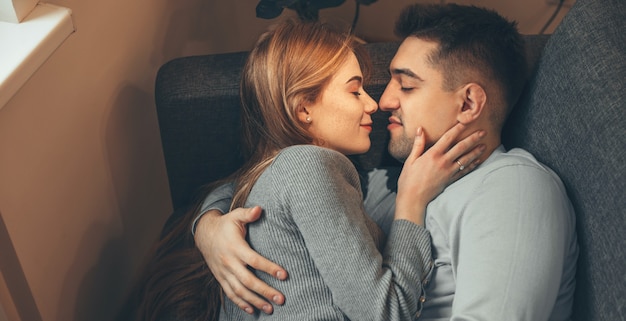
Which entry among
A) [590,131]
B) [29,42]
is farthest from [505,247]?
[29,42]

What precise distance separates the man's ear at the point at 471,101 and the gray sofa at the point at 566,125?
0.31 feet

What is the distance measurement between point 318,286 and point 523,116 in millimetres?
525

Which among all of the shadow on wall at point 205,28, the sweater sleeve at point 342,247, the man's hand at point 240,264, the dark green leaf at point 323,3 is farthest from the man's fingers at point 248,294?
the dark green leaf at point 323,3

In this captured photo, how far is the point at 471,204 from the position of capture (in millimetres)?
1062

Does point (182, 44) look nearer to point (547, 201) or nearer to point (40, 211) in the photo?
point (40, 211)

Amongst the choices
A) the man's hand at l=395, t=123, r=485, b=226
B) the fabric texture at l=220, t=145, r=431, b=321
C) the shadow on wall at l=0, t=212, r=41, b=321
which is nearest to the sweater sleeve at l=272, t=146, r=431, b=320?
the fabric texture at l=220, t=145, r=431, b=321

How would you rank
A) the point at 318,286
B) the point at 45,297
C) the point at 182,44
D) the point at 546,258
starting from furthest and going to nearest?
the point at 182,44 → the point at 45,297 → the point at 318,286 → the point at 546,258

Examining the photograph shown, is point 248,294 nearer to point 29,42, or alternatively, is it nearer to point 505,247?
point 505,247

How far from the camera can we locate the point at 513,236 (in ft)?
3.18

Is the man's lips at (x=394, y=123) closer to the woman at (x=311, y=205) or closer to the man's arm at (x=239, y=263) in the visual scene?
the woman at (x=311, y=205)

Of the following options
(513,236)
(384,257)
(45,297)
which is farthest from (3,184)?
(513,236)

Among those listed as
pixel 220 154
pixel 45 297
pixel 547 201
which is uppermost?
pixel 547 201

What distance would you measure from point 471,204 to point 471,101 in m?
0.23

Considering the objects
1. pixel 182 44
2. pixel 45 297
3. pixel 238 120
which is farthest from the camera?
pixel 182 44
